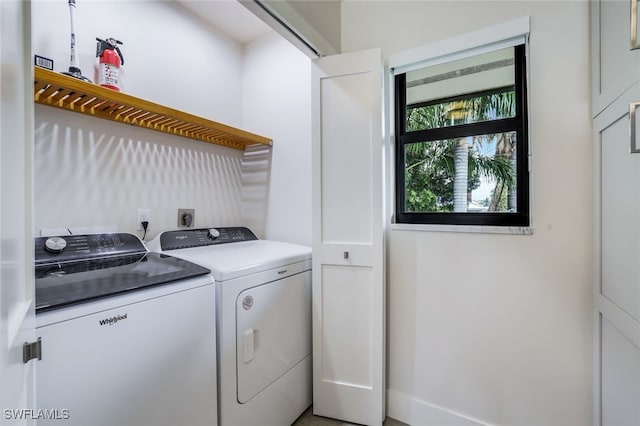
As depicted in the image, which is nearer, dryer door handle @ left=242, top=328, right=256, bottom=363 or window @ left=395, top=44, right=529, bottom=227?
dryer door handle @ left=242, top=328, right=256, bottom=363

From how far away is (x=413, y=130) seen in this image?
1812 mm

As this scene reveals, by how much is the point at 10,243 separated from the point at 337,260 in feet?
4.57

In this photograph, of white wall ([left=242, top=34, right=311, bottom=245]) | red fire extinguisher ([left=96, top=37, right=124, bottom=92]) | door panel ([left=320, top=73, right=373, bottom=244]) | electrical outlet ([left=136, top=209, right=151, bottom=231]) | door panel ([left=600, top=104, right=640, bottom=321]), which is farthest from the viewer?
white wall ([left=242, top=34, right=311, bottom=245])

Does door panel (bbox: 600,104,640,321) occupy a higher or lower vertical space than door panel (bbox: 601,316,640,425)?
higher

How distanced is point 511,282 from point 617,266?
43cm

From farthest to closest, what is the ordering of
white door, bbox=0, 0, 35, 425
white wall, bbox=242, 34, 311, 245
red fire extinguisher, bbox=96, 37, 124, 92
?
1. white wall, bbox=242, 34, 311, 245
2. red fire extinguisher, bbox=96, 37, 124, 92
3. white door, bbox=0, 0, 35, 425

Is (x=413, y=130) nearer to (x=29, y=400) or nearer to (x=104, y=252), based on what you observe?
(x=104, y=252)

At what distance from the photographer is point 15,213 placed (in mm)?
648

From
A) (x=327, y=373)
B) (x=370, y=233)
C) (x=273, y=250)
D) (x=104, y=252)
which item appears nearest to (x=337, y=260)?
(x=370, y=233)

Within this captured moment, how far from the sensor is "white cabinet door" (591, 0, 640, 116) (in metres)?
0.93

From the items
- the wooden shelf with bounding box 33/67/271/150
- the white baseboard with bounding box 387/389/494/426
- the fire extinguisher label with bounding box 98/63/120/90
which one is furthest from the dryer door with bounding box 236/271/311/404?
the fire extinguisher label with bounding box 98/63/120/90

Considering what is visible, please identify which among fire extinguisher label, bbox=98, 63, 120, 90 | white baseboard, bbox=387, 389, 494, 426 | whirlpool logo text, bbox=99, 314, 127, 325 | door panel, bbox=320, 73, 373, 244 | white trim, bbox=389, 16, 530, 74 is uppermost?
white trim, bbox=389, 16, 530, 74

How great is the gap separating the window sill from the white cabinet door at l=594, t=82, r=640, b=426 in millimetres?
273

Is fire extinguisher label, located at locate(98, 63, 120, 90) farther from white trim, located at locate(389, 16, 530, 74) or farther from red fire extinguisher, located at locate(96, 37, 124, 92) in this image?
white trim, located at locate(389, 16, 530, 74)
